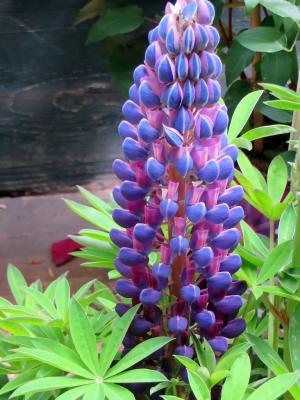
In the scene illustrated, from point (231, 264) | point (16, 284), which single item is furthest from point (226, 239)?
point (16, 284)

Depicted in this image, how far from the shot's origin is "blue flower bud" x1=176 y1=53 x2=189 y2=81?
503 millimetres

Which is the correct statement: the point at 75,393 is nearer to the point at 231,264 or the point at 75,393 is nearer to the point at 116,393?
the point at 116,393

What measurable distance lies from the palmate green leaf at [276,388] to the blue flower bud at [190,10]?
0.25m

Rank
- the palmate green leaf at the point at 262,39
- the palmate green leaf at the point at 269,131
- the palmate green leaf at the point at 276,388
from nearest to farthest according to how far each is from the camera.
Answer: the palmate green leaf at the point at 276,388 < the palmate green leaf at the point at 269,131 < the palmate green leaf at the point at 262,39

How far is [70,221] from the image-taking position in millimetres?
2092

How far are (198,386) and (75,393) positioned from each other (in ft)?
0.28

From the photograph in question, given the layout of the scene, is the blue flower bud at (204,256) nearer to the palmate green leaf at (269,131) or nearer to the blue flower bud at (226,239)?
the blue flower bud at (226,239)

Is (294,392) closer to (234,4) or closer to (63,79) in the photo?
(234,4)

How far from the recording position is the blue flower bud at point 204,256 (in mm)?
532

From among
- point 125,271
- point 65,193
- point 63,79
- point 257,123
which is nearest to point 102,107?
point 63,79

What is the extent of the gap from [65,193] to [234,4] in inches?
31.8

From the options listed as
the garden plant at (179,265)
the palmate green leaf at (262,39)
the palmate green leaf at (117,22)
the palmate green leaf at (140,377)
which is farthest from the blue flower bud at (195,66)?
the palmate green leaf at (117,22)

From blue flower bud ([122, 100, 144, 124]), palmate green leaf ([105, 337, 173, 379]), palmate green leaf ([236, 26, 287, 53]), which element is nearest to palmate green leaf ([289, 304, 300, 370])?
palmate green leaf ([105, 337, 173, 379])

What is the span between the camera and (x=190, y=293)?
0.54 metres
